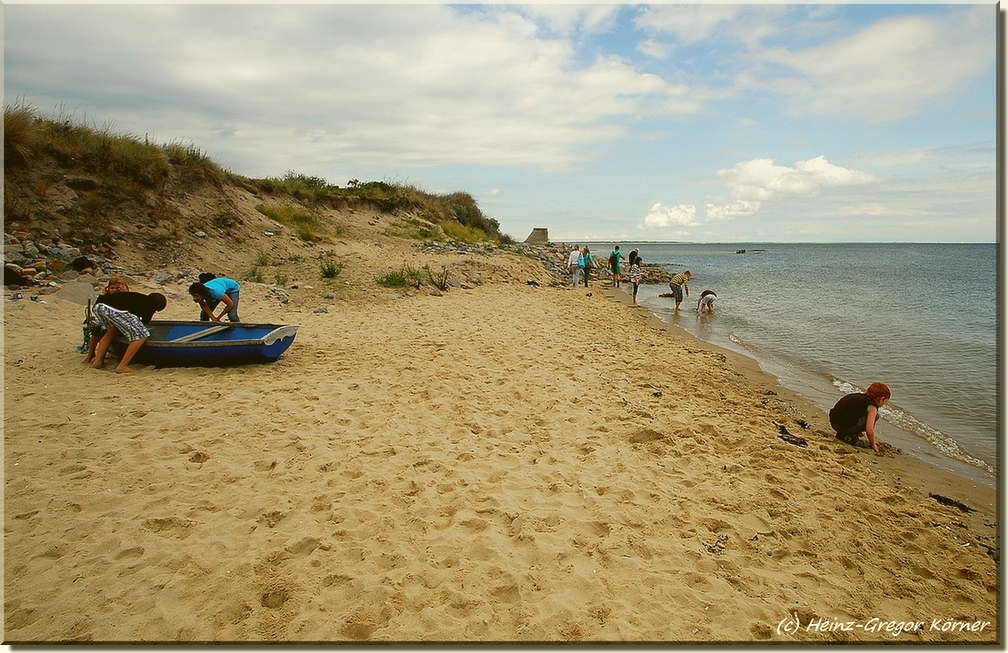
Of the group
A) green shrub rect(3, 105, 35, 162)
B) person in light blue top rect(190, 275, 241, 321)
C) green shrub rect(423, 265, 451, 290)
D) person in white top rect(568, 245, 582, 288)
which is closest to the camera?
person in light blue top rect(190, 275, 241, 321)

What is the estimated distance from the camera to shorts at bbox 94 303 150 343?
6.57m

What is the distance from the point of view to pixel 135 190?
1373 centimetres

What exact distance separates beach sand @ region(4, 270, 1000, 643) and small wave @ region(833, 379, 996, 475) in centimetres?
94

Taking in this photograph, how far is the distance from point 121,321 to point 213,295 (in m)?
1.80

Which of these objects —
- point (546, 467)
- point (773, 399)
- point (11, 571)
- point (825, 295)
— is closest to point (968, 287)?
point (825, 295)

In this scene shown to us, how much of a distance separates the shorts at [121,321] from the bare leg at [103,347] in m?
0.05

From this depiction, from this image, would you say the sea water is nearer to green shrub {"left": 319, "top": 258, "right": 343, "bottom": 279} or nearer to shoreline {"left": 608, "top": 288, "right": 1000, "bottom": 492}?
shoreline {"left": 608, "top": 288, "right": 1000, "bottom": 492}

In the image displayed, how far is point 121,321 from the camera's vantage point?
663cm

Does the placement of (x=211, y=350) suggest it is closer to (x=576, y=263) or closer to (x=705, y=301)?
(x=705, y=301)

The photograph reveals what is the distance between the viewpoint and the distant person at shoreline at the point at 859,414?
5.51 metres

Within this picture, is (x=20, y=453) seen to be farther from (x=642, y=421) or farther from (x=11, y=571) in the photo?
(x=642, y=421)

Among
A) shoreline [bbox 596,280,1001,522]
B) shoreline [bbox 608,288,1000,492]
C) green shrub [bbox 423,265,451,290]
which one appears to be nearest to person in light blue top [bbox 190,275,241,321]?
green shrub [bbox 423,265,451,290]

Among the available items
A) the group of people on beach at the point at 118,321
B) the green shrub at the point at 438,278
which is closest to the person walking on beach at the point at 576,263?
the green shrub at the point at 438,278

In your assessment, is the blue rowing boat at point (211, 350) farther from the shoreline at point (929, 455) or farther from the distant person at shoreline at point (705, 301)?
the distant person at shoreline at point (705, 301)
